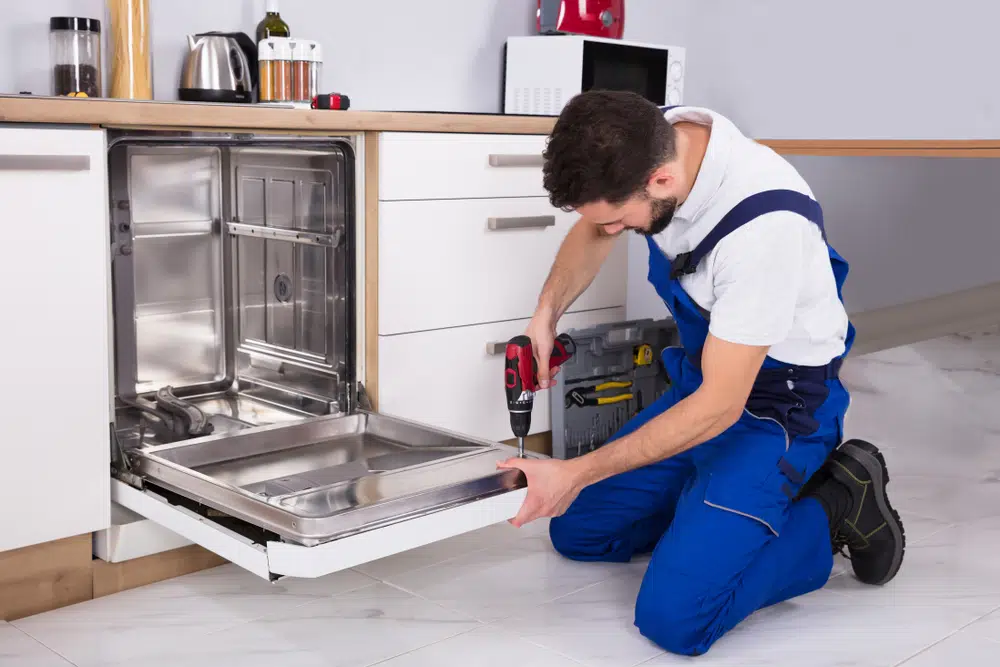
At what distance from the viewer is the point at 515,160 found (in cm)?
254

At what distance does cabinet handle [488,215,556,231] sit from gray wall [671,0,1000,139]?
1.57 m

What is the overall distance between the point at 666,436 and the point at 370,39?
5.45ft

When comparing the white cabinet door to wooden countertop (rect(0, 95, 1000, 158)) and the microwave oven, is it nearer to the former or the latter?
wooden countertop (rect(0, 95, 1000, 158))

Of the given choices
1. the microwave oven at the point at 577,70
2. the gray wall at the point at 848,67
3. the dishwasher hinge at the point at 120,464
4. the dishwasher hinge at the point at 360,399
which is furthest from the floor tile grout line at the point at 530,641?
the gray wall at the point at 848,67

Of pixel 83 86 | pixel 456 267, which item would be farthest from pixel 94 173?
pixel 456 267

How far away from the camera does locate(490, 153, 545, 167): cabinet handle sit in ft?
8.20

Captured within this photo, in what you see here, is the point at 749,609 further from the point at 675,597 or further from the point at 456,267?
the point at 456,267

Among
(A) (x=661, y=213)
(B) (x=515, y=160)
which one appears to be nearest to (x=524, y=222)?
(B) (x=515, y=160)

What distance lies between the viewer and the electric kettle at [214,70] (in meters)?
2.50

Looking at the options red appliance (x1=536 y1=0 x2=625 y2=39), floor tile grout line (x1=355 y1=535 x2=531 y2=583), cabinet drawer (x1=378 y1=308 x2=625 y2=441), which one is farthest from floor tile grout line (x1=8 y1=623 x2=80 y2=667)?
red appliance (x1=536 y1=0 x2=625 y2=39)

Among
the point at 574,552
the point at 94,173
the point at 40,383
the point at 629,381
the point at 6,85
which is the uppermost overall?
the point at 6,85

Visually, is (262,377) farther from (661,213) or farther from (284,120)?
(661,213)

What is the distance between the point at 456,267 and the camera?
97.6 inches

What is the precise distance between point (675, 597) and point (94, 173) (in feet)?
4.00
